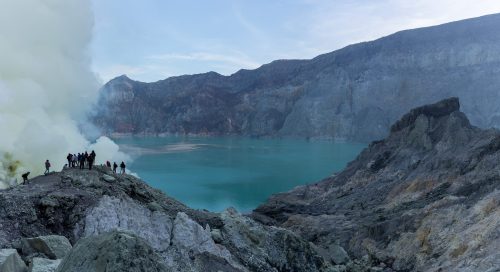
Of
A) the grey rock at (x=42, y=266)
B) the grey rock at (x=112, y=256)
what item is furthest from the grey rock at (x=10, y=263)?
the grey rock at (x=112, y=256)

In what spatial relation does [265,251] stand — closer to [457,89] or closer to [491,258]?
[491,258]

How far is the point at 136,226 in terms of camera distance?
63.0 feet

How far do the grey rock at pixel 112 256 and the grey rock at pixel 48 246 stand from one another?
4.01 m

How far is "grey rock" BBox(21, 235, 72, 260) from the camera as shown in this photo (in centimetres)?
1391

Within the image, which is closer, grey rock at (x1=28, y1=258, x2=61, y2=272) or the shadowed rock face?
grey rock at (x1=28, y1=258, x2=61, y2=272)

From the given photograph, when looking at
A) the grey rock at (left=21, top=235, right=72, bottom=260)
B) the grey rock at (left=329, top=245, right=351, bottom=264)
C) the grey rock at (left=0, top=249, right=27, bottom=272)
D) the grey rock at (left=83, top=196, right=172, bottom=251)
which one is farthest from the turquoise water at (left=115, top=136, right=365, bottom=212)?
the grey rock at (left=0, top=249, right=27, bottom=272)

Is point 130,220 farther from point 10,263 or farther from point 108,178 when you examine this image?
point 10,263

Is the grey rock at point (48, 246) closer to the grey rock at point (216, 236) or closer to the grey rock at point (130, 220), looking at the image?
the grey rock at point (130, 220)

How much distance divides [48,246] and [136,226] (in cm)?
541

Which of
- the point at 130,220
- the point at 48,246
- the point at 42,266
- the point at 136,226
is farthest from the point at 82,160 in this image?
the point at 42,266

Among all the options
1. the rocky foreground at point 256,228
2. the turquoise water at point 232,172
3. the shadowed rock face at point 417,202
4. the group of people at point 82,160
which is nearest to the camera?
the rocky foreground at point 256,228

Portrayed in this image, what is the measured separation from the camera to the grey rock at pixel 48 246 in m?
13.9

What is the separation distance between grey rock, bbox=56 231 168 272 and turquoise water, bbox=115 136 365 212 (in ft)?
162

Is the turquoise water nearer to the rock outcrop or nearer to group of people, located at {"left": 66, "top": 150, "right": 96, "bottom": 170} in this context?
group of people, located at {"left": 66, "top": 150, "right": 96, "bottom": 170}
